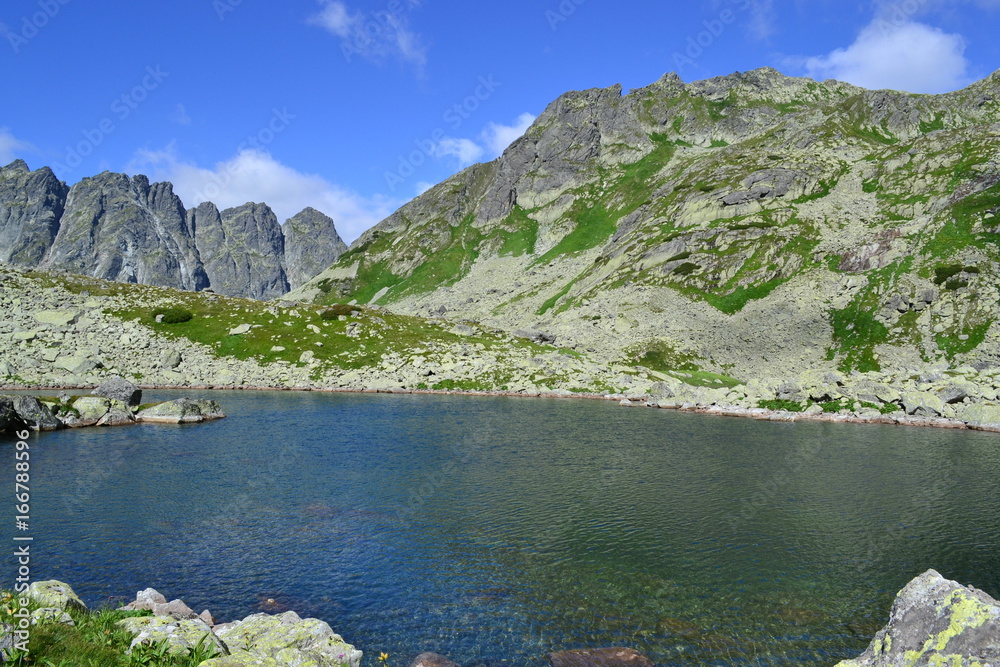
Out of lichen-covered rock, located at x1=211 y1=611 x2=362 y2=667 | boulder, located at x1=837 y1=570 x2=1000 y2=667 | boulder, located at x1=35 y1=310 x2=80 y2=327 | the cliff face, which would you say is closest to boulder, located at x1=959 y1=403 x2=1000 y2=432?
the cliff face

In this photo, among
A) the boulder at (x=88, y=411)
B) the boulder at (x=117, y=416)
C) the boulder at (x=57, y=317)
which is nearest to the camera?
the boulder at (x=88, y=411)

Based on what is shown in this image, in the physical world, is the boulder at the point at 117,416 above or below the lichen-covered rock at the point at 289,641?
above

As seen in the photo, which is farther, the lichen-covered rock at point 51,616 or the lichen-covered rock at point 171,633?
the lichen-covered rock at point 171,633

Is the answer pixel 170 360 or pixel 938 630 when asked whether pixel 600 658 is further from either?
pixel 170 360

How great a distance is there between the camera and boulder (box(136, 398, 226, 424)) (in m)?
60.3

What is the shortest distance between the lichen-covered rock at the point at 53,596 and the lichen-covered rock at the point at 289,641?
4.04m

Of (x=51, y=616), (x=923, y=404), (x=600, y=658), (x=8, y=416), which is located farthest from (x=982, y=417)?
(x=8, y=416)

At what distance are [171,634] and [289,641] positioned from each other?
350cm

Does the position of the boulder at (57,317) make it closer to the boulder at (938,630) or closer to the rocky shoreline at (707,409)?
the rocky shoreline at (707,409)

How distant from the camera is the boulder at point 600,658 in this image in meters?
17.1

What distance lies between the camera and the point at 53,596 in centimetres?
1370

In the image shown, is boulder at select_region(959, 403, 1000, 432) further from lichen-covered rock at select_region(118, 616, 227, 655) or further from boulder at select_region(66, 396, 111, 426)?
boulder at select_region(66, 396, 111, 426)

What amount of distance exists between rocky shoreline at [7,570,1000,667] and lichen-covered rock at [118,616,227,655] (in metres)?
0.02

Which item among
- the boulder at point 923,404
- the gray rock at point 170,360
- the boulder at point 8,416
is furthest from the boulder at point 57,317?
the boulder at point 923,404
